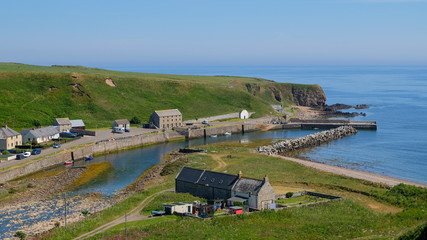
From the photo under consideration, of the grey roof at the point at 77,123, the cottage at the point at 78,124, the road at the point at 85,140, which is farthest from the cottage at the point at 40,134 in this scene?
the grey roof at the point at 77,123

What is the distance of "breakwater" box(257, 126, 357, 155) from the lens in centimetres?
10452

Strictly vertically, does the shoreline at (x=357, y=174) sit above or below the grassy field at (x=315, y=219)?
below

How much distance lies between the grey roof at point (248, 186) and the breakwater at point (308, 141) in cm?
4328

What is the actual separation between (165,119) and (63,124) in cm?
2658

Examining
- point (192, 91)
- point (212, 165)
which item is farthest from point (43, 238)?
point (192, 91)

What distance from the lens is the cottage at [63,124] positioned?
11750cm

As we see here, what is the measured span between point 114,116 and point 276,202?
89780mm

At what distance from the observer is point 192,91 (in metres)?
176

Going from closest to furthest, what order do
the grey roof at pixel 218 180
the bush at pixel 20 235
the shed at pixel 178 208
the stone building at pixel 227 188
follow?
1. the bush at pixel 20 235
2. the shed at pixel 178 208
3. the stone building at pixel 227 188
4. the grey roof at pixel 218 180

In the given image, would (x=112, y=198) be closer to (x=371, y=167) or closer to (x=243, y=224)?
(x=243, y=224)

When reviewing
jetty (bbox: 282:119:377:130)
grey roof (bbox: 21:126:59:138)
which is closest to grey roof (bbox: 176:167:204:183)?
grey roof (bbox: 21:126:59:138)

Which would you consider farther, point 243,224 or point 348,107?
point 348,107

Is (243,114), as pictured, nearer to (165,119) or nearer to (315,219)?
(165,119)

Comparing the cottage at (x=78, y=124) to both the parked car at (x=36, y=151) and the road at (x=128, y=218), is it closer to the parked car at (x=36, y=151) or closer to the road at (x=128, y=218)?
the parked car at (x=36, y=151)
